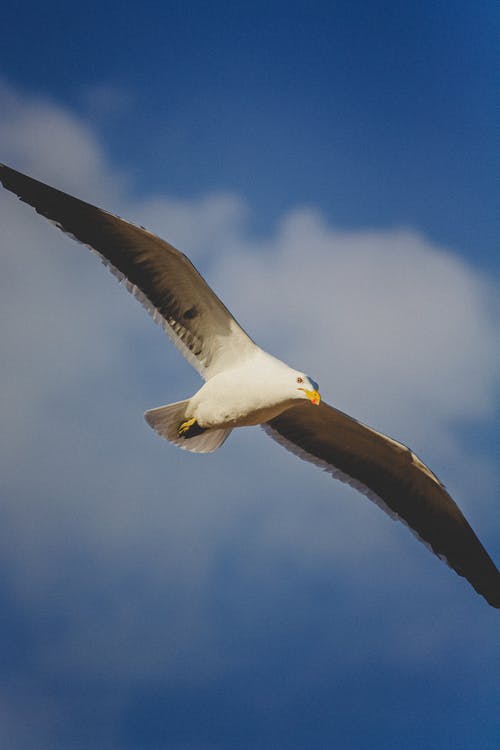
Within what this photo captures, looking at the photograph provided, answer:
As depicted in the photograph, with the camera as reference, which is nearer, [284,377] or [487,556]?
[284,377]

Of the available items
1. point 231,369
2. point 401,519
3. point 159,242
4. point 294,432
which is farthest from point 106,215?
point 401,519

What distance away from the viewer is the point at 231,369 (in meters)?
10.1

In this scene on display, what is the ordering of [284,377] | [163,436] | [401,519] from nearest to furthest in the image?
[284,377], [163,436], [401,519]

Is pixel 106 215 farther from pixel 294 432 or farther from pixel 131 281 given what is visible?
pixel 294 432

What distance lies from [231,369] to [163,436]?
3.07ft

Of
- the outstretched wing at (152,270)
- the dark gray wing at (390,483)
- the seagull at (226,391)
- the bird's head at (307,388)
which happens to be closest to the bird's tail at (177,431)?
the seagull at (226,391)

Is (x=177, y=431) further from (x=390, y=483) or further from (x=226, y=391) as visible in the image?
(x=390, y=483)

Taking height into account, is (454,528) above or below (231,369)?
above

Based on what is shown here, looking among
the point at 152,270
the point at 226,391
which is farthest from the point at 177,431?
the point at 152,270

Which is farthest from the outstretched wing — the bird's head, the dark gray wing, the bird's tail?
the dark gray wing

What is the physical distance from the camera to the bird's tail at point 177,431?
33.9ft

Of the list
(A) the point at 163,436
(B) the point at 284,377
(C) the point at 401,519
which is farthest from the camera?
(C) the point at 401,519

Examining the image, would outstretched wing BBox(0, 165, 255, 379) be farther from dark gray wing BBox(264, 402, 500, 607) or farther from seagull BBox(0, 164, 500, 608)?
dark gray wing BBox(264, 402, 500, 607)

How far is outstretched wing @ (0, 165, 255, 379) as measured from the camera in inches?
390
